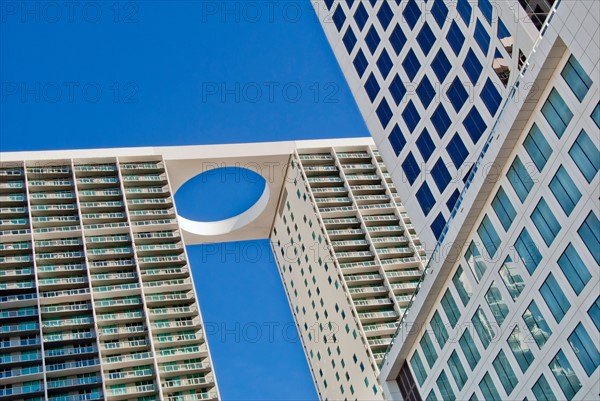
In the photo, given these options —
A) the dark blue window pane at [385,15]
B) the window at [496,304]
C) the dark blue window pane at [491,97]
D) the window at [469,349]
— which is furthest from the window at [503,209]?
the dark blue window pane at [385,15]

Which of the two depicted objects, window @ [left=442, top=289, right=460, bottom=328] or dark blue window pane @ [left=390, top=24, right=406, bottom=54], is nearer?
window @ [left=442, top=289, right=460, bottom=328]

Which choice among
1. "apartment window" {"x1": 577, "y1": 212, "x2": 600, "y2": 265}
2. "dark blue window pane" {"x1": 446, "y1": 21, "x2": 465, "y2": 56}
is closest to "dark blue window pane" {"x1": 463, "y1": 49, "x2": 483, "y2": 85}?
"dark blue window pane" {"x1": 446, "y1": 21, "x2": 465, "y2": 56}

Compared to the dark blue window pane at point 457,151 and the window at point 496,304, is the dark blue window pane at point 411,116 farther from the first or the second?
the window at point 496,304

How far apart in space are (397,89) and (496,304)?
18.9 metres

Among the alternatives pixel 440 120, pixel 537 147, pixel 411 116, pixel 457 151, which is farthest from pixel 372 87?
pixel 537 147

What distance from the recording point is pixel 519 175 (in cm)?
5372

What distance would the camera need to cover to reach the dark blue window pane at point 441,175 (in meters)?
61.4

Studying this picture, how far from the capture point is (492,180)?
55594 mm

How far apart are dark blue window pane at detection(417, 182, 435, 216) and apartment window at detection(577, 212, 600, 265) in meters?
15.7

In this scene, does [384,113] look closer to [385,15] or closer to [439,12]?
[385,15]

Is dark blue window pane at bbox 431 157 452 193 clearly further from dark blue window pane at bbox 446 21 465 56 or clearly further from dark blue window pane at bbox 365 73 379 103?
dark blue window pane at bbox 365 73 379 103

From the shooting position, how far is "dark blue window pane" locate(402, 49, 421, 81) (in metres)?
64.8

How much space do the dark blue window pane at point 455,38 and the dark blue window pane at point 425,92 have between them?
3.41 meters

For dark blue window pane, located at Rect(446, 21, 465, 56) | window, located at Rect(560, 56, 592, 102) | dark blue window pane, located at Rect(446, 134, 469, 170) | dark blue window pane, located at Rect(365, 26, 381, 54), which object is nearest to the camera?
window, located at Rect(560, 56, 592, 102)
